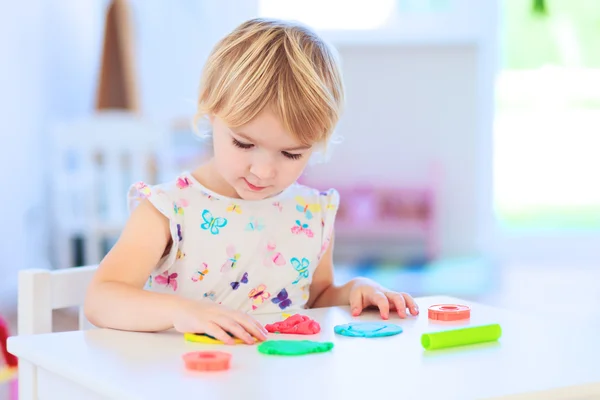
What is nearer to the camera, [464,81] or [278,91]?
[278,91]

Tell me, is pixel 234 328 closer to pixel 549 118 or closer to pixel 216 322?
pixel 216 322

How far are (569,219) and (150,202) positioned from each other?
3.55 metres

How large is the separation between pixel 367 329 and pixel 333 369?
0.16 m

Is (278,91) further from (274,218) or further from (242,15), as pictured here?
(242,15)

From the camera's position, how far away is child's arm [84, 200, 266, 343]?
0.83 meters

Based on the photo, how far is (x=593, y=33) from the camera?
13.5 ft

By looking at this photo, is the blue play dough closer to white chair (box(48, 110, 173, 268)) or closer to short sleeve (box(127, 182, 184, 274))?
short sleeve (box(127, 182, 184, 274))

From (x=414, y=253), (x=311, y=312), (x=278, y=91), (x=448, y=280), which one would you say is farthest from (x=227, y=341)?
(x=414, y=253)

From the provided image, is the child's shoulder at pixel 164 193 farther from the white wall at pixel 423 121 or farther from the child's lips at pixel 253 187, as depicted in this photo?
the white wall at pixel 423 121

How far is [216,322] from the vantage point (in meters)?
0.82

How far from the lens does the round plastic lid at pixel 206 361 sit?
69cm

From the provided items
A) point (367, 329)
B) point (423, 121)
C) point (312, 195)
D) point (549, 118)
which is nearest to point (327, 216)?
point (312, 195)

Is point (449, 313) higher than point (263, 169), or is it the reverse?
point (263, 169)

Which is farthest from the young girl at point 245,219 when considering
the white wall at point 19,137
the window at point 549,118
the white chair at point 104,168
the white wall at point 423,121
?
the window at point 549,118
